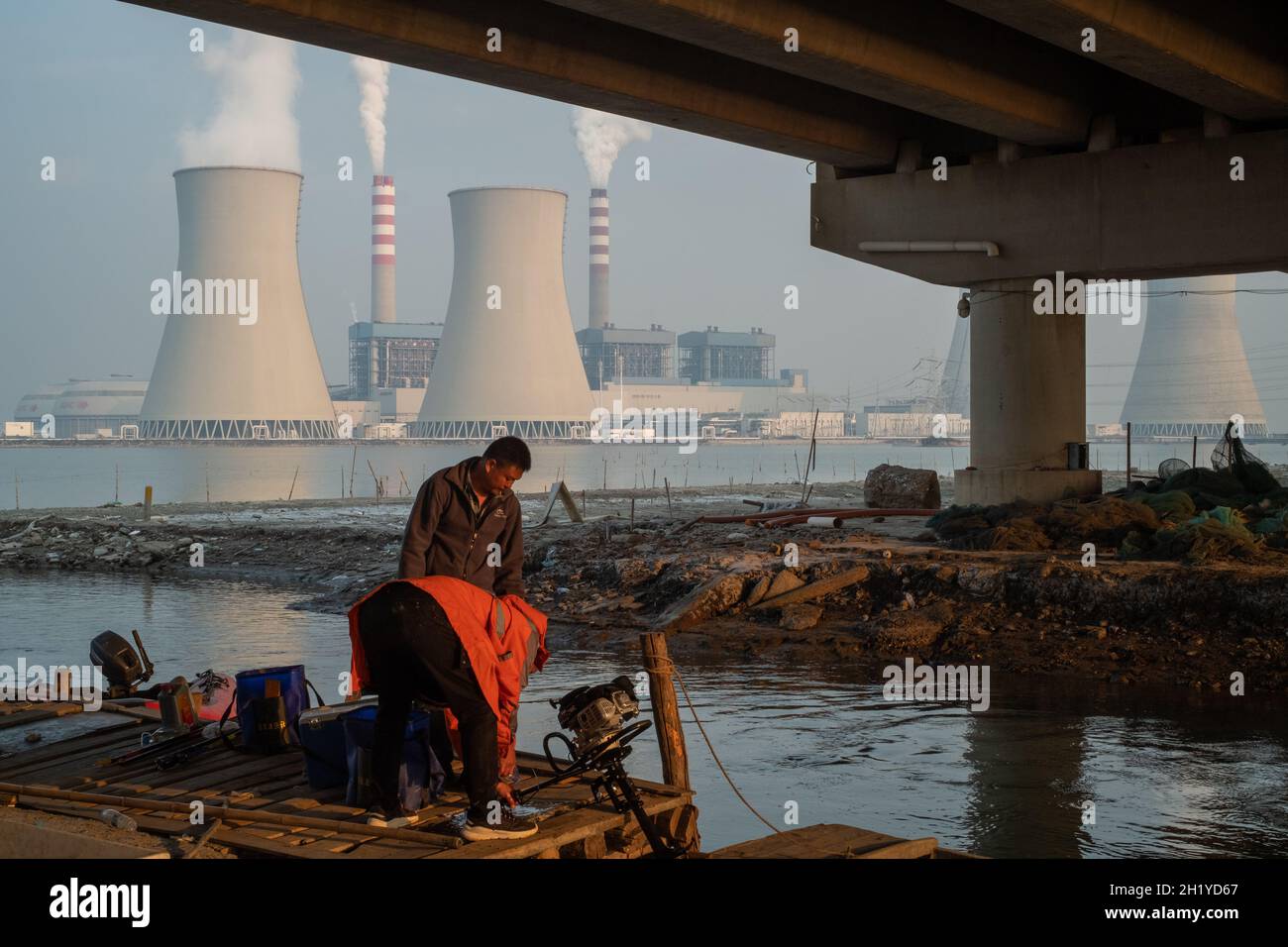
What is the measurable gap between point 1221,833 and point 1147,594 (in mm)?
4797

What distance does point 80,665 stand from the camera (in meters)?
10.7

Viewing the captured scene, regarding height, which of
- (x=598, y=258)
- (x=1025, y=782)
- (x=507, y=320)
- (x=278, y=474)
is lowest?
(x=1025, y=782)

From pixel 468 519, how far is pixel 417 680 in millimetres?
585

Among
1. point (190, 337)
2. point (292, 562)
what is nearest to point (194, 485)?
point (190, 337)

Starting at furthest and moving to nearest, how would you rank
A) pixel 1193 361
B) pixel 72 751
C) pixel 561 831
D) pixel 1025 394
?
pixel 1193 361
pixel 1025 394
pixel 72 751
pixel 561 831

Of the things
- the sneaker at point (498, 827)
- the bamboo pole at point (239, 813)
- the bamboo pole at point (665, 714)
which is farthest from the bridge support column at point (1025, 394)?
the bamboo pole at point (239, 813)

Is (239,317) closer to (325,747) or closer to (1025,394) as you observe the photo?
(1025,394)

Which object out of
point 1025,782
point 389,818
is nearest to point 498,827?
point 389,818

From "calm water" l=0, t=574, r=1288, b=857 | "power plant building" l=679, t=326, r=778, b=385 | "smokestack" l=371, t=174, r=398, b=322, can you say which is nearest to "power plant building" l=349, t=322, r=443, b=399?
"smokestack" l=371, t=174, r=398, b=322

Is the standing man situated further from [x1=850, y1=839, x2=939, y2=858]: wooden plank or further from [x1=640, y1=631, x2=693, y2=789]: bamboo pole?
[x1=850, y1=839, x2=939, y2=858]: wooden plank

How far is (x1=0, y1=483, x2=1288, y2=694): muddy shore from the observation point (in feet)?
33.6

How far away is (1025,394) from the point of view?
48.8 feet
